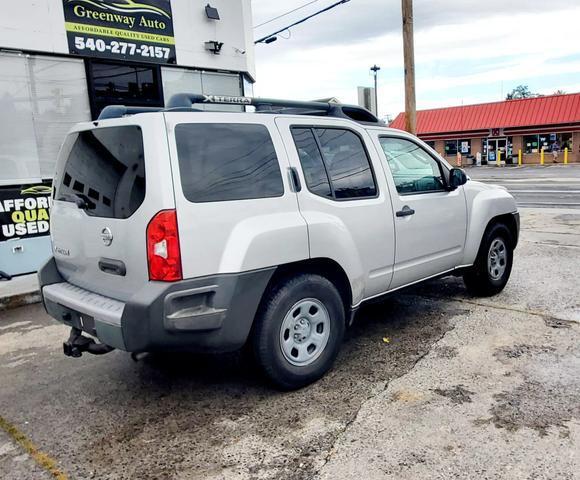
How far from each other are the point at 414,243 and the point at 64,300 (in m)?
2.81

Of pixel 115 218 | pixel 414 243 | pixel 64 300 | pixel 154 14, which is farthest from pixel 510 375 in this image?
pixel 154 14

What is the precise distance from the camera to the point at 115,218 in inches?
130

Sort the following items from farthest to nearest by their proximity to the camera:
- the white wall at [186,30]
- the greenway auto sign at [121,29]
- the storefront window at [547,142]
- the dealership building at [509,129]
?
the storefront window at [547,142] → the dealership building at [509,129] → the greenway auto sign at [121,29] → the white wall at [186,30]

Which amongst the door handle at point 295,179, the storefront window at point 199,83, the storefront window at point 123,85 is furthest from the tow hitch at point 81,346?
the storefront window at point 199,83

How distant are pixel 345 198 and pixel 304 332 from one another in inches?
41.6

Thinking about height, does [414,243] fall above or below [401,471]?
above

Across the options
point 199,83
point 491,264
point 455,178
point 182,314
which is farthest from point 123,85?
point 182,314

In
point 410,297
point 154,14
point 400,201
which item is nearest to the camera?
point 400,201

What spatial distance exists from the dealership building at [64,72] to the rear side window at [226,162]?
208 inches

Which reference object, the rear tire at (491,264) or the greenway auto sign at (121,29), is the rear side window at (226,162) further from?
the greenway auto sign at (121,29)

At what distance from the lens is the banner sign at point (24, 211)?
7398mm

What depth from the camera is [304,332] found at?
12.4ft

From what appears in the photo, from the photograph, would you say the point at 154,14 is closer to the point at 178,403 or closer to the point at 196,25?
the point at 196,25

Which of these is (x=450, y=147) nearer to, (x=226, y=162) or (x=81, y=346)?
(x=226, y=162)
